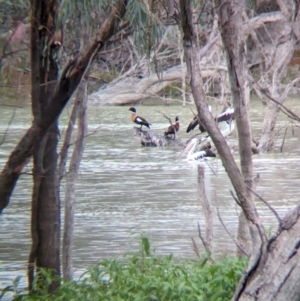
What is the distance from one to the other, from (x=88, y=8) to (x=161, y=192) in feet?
19.5

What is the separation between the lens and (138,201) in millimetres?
10352

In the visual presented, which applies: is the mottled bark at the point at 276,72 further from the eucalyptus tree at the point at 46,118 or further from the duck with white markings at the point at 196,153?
the eucalyptus tree at the point at 46,118

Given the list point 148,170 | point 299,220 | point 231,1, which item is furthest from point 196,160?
point 299,220

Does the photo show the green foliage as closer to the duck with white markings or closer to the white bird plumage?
the white bird plumage

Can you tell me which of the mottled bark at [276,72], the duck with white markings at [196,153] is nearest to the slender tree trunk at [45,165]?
the mottled bark at [276,72]

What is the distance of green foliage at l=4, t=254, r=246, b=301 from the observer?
14.9ft

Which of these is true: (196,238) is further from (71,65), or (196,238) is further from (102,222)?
(71,65)

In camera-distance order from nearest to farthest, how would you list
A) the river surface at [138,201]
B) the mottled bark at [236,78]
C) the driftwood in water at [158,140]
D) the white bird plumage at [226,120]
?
A: the mottled bark at [236,78] < the river surface at [138,201] < the white bird plumage at [226,120] < the driftwood in water at [158,140]

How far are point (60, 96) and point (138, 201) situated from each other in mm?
5731

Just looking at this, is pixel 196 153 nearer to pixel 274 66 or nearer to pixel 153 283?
pixel 274 66

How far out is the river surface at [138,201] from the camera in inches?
302

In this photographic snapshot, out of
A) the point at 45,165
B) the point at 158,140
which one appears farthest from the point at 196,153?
the point at 45,165

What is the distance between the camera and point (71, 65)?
4648mm

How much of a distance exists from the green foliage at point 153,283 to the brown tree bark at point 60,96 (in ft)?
2.41
